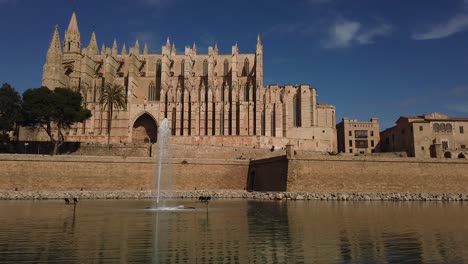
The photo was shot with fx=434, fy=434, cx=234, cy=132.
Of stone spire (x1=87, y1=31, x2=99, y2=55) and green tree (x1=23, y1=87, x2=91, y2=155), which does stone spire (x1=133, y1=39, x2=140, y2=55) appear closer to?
stone spire (x1=87, y1=31, x2=99, y2=55)

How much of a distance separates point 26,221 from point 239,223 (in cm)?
883

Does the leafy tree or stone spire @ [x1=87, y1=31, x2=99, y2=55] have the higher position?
stone spire @ [x1=87, y1=31, x2=99, y2=55]

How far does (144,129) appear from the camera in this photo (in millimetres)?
60406

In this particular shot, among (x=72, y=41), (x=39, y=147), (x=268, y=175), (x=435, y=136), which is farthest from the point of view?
(x=72, y=41)

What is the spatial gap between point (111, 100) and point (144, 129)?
755cm

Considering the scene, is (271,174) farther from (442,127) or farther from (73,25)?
(73,25)

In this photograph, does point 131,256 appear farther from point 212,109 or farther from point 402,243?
point 212,109

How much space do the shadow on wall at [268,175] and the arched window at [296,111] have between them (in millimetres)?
23083

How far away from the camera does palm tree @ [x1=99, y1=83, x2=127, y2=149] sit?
54.5 meters

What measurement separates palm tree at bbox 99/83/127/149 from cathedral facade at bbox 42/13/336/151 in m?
0.78

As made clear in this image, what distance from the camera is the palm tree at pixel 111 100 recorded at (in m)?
54.5

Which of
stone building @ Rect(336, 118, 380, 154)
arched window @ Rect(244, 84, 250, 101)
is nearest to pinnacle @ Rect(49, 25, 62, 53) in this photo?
arched window @ Rect(244, 84, 250, 101)

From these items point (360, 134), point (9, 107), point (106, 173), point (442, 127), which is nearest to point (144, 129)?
point (9, 107)

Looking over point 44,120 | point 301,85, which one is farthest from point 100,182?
point 301,85
